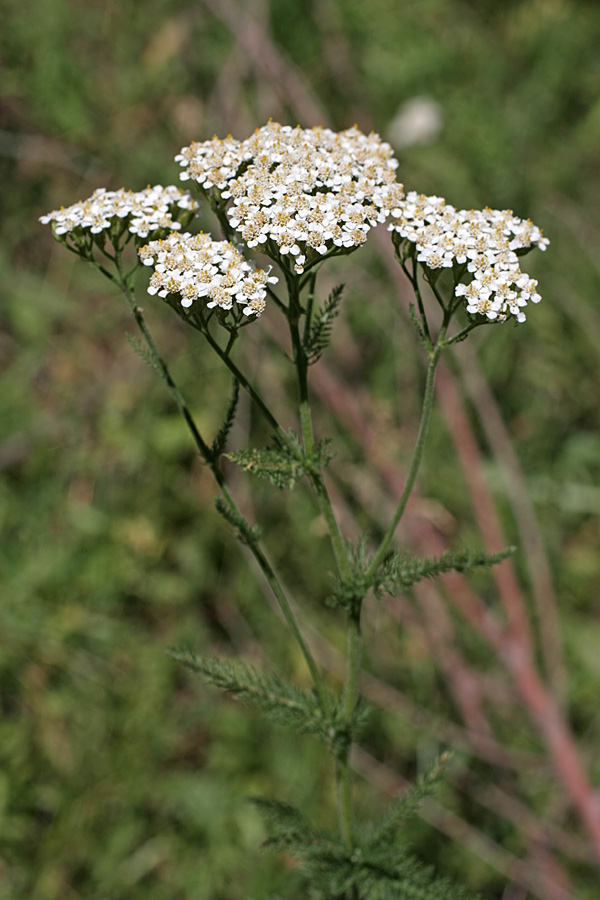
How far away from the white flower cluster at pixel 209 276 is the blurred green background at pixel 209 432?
7.82 feet

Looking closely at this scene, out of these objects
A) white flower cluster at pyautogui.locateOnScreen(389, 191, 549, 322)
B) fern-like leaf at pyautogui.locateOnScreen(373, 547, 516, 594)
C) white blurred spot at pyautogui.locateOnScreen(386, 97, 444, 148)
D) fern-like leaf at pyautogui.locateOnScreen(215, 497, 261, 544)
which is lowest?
fern-like leaf at pyautogui.locateOnScreen(373, 547, 516, 594)

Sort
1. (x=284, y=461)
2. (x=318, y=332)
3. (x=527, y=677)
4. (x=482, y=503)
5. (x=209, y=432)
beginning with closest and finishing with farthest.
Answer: (x=284, y=461) → (x=318, y=332) → (x=527, y=677) → (x=482, y=503) → (x=209, y=432)

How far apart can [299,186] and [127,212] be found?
1.78 ft

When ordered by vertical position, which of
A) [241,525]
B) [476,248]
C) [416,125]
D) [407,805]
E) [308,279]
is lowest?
[407,805]

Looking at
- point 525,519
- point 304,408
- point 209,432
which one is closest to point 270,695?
point 304,408

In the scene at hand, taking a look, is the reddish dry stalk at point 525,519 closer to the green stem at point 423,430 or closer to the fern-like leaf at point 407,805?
the fern-like leaf at point 407,805

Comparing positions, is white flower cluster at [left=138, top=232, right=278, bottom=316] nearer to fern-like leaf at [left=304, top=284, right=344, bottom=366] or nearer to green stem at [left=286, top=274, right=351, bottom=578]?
green stem at [left=286, top=274, right=351, bottom=578]

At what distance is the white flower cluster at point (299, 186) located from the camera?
2.10m

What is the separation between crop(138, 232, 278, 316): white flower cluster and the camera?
2066mm

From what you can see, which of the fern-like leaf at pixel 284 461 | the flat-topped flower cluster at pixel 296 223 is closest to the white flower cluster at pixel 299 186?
the flat-topped flower cluster at pixel 296 223

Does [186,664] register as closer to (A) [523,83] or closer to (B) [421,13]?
(A) [523,83]

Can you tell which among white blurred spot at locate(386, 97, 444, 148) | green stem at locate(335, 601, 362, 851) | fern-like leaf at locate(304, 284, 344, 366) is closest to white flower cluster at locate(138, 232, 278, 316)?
fern-like leaf at locate(304, 284, 344, 366)

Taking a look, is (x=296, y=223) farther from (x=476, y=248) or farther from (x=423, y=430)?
(x=423, y=430)

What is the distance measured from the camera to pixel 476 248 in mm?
2215
